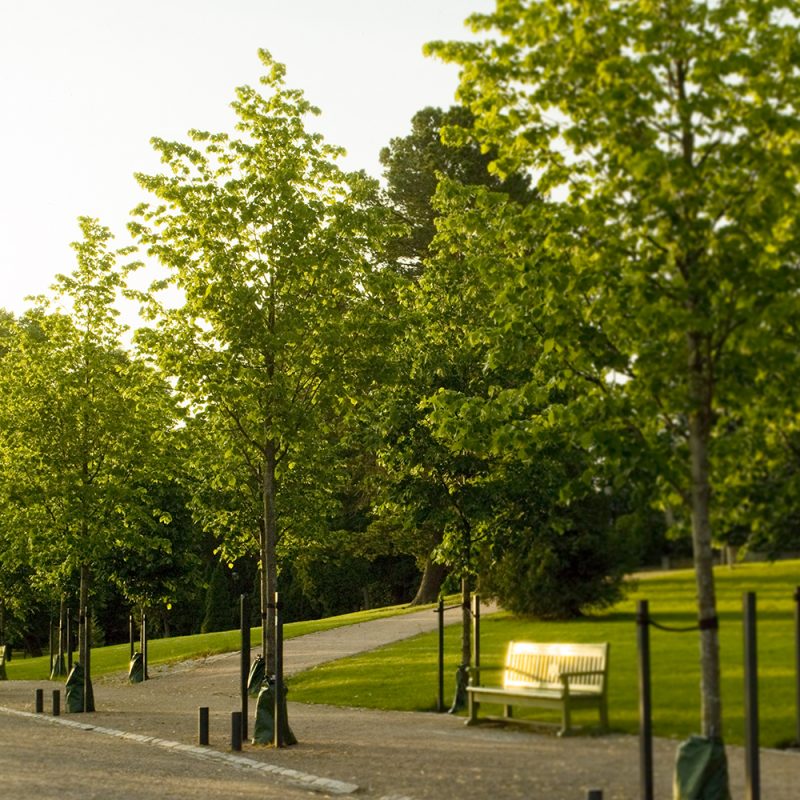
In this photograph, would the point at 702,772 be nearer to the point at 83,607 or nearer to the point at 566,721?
the point at 566,721

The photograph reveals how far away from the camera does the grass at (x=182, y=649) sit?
131ft

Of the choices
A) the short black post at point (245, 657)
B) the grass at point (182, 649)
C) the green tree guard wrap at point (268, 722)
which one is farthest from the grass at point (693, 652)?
the grass at point (182, 649)

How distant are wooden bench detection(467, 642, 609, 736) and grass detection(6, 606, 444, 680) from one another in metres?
23.7

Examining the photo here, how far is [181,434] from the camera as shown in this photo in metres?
22.3

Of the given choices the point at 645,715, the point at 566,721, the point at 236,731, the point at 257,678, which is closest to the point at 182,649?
the point at 257,678

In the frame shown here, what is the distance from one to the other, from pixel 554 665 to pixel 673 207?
20.1 ft

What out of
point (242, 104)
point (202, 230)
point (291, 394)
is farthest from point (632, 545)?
point (242, 104)

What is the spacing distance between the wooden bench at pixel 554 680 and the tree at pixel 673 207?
2597 millimetres

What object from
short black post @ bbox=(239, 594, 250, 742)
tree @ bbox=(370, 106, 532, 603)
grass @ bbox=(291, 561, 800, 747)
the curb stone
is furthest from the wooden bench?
tree @ bbox=(370, 106, 532, 603)

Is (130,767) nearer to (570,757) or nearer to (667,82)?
(570,757)

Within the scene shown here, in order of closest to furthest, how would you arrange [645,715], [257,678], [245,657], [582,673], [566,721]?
[645,715] → [566,721] → [582,673] → [245,657] → [257,678]

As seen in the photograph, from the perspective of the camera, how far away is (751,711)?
9.64 meters

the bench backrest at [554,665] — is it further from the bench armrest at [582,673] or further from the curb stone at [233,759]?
the curb stone at [233,759]

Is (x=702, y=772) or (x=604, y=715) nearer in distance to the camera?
(x=702, y=772)
